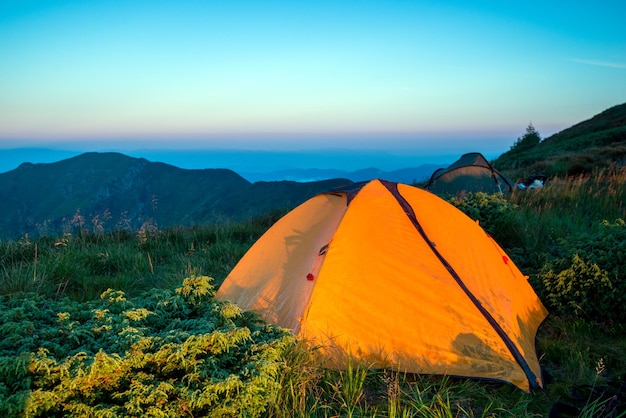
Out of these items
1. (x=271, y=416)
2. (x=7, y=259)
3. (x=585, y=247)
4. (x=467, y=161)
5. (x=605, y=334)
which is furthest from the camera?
(x=467, y=161)

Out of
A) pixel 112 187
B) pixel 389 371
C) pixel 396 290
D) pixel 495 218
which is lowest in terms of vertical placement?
pixel 112 187

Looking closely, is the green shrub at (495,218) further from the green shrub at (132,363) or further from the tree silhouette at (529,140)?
the tree silhouette at (529,140)

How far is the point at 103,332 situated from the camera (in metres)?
2.88

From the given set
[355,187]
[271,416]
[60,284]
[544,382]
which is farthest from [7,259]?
[544,382]

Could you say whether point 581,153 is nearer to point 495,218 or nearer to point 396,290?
point 495,218

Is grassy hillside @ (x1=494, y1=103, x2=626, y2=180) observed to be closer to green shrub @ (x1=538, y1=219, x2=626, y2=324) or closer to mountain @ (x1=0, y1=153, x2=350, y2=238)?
green shrub @ (x1=538, y1=219, x2=626, y2=324)

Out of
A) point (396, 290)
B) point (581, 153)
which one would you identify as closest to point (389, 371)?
point (396, 290)

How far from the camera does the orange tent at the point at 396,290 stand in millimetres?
3820

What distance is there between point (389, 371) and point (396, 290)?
0.71m

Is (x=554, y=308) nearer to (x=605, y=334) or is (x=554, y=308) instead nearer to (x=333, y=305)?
(x=605, y=334)

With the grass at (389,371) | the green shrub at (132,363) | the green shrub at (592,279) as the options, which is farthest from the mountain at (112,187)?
the green shrub at (132,363)

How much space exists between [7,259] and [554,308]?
26.6 ft

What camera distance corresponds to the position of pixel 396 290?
4.05 metres

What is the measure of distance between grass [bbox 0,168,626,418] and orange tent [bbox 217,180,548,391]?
0.19 m
